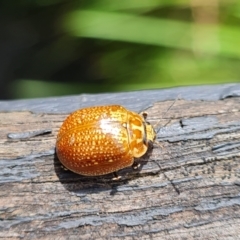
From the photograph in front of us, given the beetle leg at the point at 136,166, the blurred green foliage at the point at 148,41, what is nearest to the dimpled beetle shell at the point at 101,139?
the beetle leg at the point at 136,166

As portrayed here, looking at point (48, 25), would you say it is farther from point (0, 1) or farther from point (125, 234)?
point (125, 234)

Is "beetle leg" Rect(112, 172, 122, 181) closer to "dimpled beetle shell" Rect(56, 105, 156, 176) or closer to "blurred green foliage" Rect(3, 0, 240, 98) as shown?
"dimpled beetle shell" Rect(56, 105, 156, 176)

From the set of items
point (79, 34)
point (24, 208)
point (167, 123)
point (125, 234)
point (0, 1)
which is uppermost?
point (0, 1)

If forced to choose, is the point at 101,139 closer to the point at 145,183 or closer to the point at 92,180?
the point at 92,180

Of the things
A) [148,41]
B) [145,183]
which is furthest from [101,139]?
[148,41]

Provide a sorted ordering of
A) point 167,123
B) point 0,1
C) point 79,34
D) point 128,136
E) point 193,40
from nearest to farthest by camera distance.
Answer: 1. point 167,123
2. point 128,136
3. point 193,40
4. point 79,34
5. point 0,1

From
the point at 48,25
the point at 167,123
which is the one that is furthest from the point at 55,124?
the point at 48,25

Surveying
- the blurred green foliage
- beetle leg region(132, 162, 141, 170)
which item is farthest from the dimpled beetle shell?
the blurred green foliage

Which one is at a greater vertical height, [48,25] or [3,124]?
[48,25]
